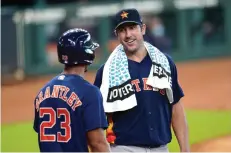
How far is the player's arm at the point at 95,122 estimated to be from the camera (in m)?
4.02

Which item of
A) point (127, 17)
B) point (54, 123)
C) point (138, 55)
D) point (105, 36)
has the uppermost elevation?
point (127, 17)

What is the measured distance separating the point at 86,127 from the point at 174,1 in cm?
1693

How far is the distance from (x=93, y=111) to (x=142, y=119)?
103 cm

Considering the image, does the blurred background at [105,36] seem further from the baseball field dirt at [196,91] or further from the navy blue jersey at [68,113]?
the navy blue jersey at [68,113]

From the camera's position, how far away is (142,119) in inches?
196

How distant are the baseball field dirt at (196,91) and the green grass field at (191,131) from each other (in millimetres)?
481

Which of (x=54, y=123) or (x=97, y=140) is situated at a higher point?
(x=54, y=123)

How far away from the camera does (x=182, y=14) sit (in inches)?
816

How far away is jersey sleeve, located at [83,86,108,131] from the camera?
402 cm

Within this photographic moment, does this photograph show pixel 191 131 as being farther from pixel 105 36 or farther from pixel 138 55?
pixel 105 36

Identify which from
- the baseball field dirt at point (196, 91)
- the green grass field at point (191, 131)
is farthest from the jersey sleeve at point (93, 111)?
the baseball field dirt at point (196, 91)

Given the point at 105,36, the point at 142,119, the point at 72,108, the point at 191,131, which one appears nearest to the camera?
the point at 72,108

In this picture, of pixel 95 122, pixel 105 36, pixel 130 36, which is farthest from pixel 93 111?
pixel 105 36

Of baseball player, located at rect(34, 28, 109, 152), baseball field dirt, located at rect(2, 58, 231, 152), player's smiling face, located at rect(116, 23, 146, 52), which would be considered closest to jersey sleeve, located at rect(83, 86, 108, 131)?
baseball player, located at rect(34, 28, 109, 152)
